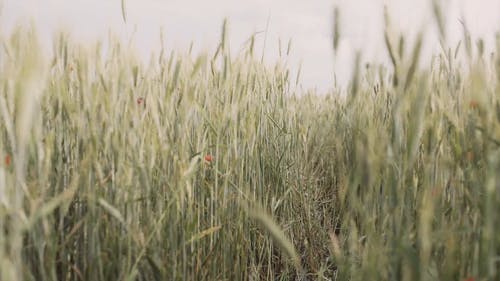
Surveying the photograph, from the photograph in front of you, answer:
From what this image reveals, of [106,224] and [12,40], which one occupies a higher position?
[12,40]

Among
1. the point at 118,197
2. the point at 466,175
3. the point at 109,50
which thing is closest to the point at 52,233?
the point at 118,197

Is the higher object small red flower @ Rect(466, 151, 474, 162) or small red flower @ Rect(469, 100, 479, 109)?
small red flower @ Rect(469, 100, 479, 109)

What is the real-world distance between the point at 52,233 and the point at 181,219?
310 mm

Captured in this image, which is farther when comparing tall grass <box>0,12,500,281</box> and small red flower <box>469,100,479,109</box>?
small red flower <box>469,100,479,109</box>

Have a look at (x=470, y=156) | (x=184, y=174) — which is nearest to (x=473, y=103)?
(x=470, y=156)

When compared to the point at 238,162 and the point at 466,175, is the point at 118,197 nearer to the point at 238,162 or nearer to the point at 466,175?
the point at 238,162

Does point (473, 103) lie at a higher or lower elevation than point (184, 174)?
higher

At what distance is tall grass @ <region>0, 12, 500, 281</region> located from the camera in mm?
777

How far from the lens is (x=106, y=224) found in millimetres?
1064

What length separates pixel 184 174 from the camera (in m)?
1.01

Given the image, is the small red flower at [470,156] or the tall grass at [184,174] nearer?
the tall grass at [184,174]

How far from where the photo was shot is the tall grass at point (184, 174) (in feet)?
2.55

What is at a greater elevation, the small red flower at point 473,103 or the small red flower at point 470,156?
the small red flower at point 473,103

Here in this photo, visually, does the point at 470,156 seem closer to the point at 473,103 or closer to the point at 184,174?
the point at 473,103
